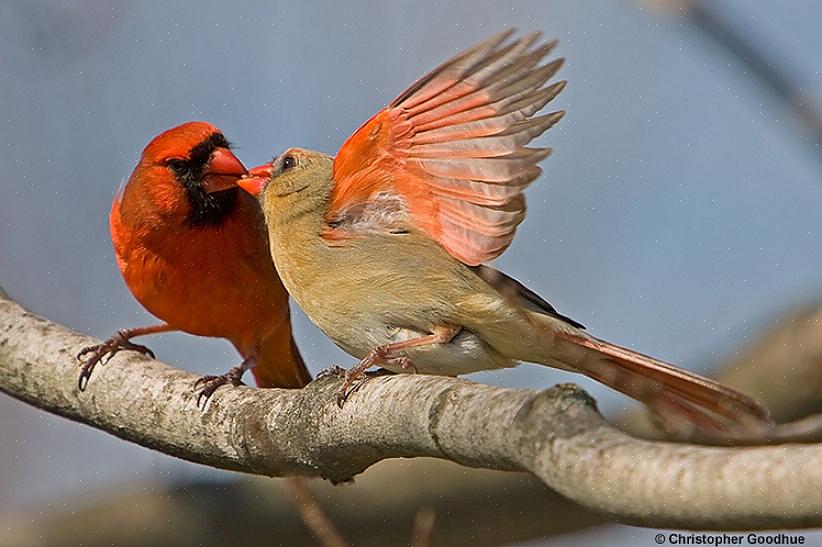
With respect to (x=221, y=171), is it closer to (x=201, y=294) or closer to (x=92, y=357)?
(x=201, y=294)

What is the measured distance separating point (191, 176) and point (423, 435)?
205 centimetres

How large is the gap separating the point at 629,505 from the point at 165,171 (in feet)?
8.86

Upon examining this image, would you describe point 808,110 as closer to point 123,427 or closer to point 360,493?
point 123,427

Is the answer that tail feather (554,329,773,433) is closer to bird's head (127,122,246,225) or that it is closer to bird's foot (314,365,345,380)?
bird's foot (314,365,345,380)

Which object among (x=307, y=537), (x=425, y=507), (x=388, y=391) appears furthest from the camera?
(x=307, y=537)

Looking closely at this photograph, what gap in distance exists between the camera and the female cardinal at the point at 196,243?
3793mm

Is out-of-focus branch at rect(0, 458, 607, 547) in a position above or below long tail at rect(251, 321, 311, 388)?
below

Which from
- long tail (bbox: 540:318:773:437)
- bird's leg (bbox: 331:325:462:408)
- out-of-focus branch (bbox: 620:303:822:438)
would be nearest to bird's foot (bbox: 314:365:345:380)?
bird's leg (bbox: 331:325:462:408)

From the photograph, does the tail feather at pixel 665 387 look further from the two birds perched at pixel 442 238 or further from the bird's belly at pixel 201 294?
the bird's belly at pixel 201 294

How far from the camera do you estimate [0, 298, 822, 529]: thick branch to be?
134cm

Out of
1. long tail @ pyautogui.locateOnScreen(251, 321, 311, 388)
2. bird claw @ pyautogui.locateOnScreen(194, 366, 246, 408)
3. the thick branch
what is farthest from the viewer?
long tail @ pyautogui.locateOnScreen(251, 321, 311, 388)

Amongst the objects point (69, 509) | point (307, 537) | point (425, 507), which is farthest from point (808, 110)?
point (69, 509)

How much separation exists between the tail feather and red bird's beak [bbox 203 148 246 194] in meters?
1.33

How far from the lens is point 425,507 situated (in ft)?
12.6
